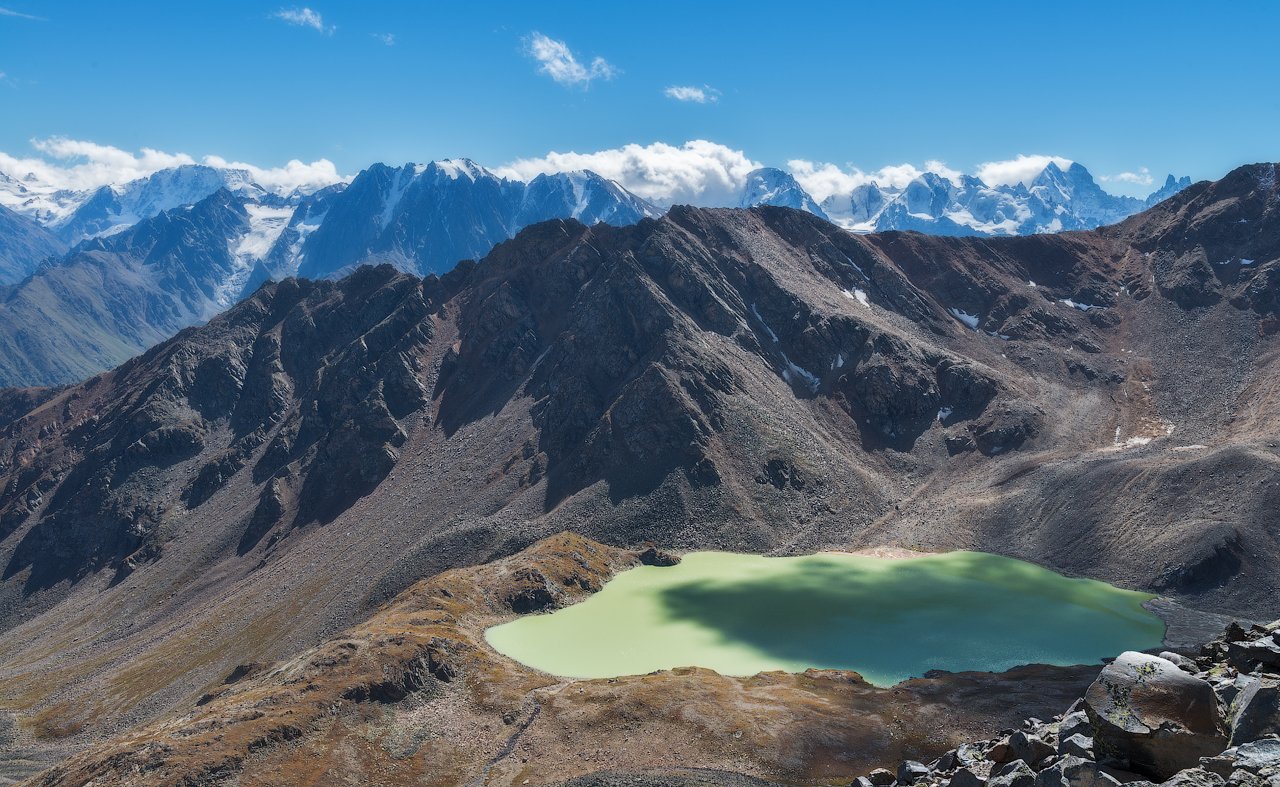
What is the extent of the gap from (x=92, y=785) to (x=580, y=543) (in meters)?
93.2

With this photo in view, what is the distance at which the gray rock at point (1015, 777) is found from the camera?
81.9 ft

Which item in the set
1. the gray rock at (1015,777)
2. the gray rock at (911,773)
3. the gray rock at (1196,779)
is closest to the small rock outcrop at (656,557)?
the gray rock at (911,773)

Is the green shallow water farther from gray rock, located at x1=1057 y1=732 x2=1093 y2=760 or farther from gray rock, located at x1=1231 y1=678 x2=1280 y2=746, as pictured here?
gray rock, located at x1=1231 y1=678 x2=1280 y2=746

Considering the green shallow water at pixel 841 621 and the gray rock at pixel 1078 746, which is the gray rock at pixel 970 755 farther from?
the green shallow water at pixel 841 621

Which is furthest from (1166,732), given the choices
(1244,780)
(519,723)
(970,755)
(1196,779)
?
(519,723)

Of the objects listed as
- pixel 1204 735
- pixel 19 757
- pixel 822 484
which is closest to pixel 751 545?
pixel 822 484

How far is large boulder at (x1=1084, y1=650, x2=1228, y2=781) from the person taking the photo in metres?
23.0

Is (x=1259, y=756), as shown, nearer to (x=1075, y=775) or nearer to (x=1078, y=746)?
(x=1075, y=775)

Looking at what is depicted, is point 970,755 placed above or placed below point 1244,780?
below

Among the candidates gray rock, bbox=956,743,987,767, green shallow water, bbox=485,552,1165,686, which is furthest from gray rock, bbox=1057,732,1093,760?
green shallow water, bbox=485,552,1165,686

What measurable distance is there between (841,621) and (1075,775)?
346 ft

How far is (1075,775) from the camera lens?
2325cm

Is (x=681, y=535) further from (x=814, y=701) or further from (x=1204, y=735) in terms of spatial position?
(x=1204, y=735)

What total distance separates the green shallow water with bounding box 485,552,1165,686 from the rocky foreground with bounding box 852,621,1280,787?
77.9 m
